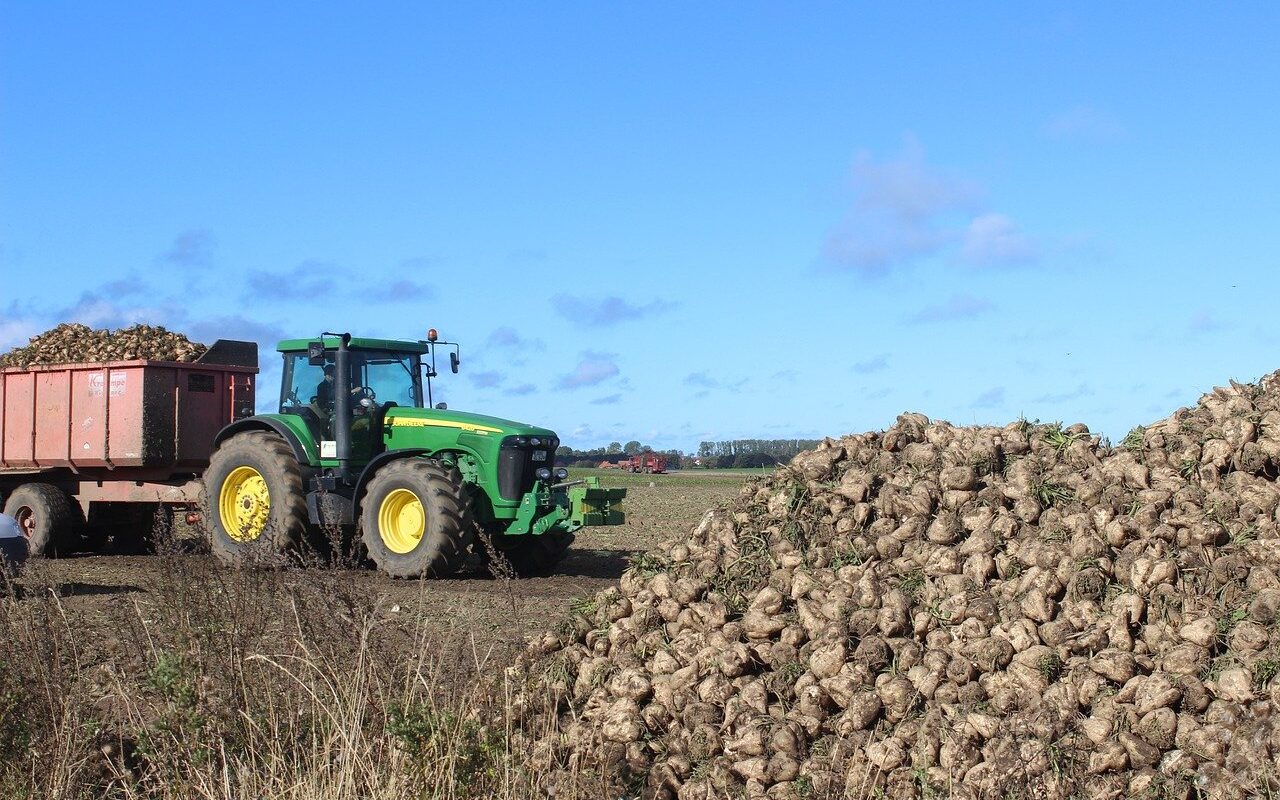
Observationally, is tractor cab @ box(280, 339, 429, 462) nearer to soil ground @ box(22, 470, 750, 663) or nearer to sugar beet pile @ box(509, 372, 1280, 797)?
soil ground @ box(22, 470, 750, 663)

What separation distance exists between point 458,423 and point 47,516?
5.50 meters

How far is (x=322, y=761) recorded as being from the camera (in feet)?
18.0

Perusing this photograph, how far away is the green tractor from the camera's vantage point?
42.3 ft

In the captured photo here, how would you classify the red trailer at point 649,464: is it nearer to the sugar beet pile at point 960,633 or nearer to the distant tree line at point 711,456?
the distant tree line at point 711,456

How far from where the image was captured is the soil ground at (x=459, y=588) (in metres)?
7.09

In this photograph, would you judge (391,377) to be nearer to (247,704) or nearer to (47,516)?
(47,516)

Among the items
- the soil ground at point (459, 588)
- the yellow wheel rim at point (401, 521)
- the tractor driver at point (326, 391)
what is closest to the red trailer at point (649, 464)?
the soil ground at point (459, 588)

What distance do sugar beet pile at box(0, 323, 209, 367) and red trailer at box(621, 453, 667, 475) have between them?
32.8 metres

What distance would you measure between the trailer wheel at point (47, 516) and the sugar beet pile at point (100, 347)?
1620mm

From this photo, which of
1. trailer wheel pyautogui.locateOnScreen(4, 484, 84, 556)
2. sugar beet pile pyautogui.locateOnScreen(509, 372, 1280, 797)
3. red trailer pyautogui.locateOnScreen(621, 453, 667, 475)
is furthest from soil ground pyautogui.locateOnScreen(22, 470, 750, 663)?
red trailer pyautogui.locateOnScreen(621, 453, 667, 475)

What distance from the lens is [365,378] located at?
44.2 ft

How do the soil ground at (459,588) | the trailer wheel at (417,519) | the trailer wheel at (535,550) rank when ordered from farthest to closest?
the trailer wheel at (535,550) < the trailer wheel at (417,519) < the soil ground at (459,588)

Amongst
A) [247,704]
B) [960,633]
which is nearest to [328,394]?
[247,704]

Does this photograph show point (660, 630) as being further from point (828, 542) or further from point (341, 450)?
point (341, 450)
